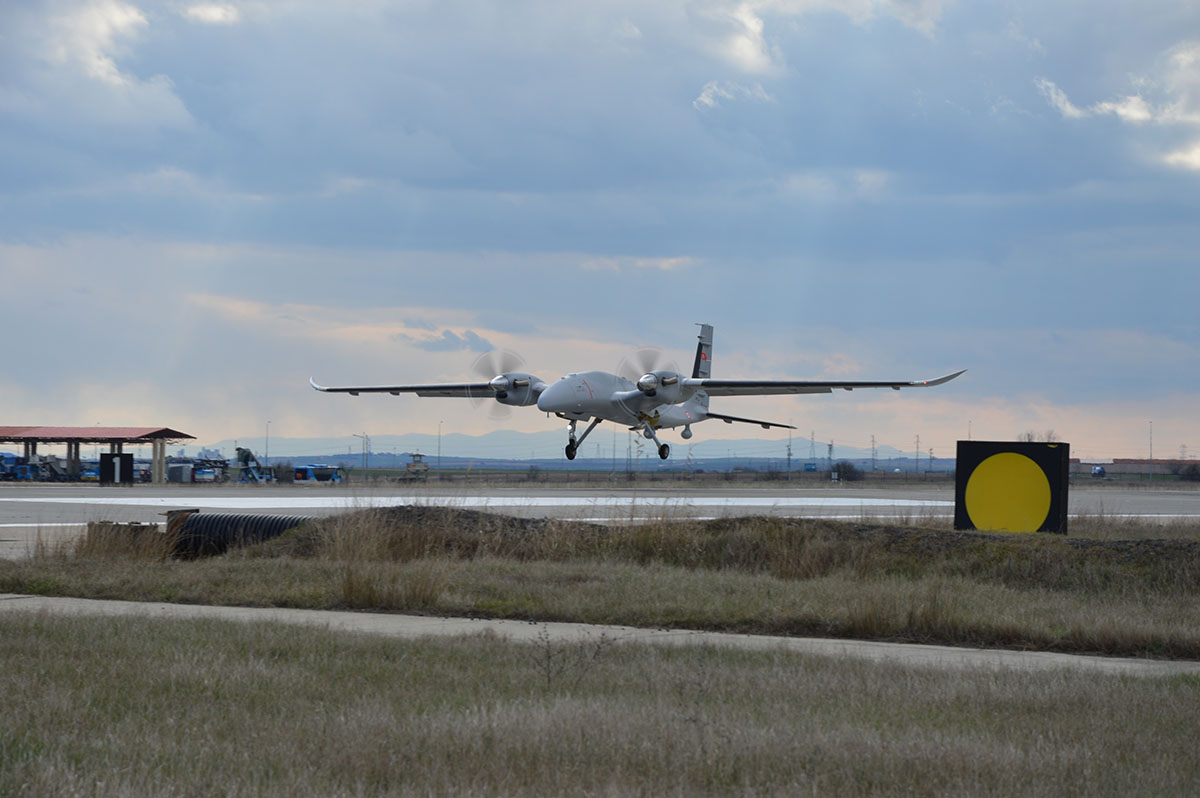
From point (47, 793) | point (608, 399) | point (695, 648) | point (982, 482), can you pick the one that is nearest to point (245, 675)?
point (47, 793)

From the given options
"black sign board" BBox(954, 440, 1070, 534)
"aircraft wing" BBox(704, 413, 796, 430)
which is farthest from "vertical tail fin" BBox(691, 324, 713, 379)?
"black sign board" BBox(954, 440, 1070, 534)

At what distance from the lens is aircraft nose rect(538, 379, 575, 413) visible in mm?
47531

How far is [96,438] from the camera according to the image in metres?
76.9

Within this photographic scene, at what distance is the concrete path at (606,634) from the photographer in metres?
9.07

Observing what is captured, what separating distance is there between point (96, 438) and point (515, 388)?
37363mm

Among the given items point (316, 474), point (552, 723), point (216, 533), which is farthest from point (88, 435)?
point (552, 723)

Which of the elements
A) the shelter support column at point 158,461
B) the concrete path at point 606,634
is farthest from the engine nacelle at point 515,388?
the concrete path at point 606,634

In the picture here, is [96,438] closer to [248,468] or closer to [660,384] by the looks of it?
[248,468]

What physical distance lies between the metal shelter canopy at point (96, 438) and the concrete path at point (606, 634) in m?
61.1

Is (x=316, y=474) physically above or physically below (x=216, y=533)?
below

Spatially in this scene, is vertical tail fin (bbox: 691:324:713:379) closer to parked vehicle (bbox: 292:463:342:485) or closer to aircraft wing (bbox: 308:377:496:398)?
aircraft wing (bbox: 308:377:496:398)

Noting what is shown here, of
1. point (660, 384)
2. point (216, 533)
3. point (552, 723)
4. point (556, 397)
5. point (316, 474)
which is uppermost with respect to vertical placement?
point (660, 384)

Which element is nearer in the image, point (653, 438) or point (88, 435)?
point (653, 438)

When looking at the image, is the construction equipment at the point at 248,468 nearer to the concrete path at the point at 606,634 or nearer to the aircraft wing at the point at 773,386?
the aircraft wing at the point at 773,386
